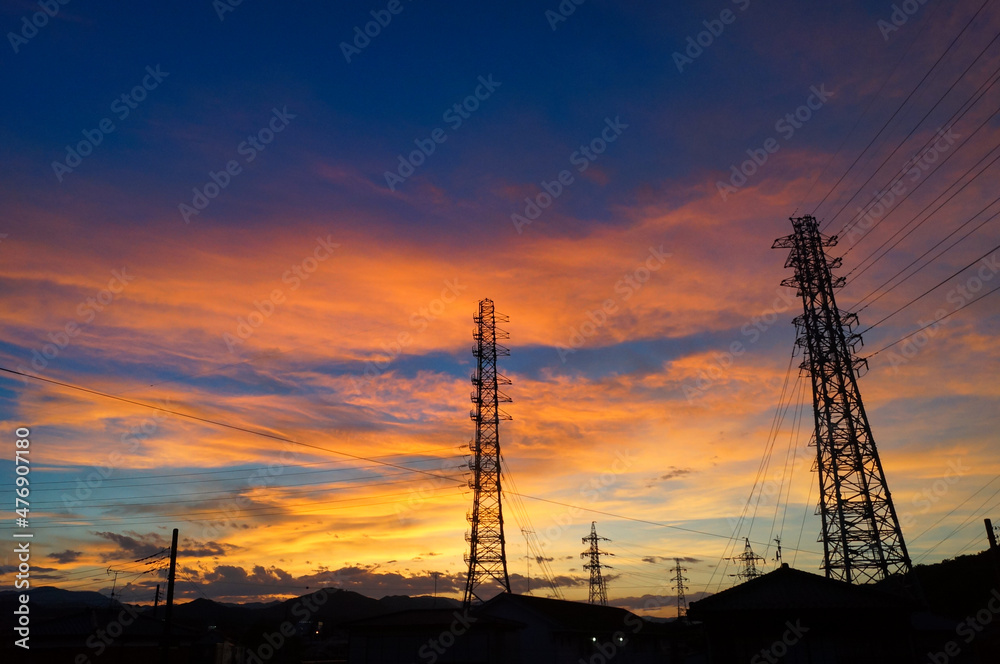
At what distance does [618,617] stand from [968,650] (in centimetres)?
2293

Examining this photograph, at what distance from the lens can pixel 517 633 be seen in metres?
40.8

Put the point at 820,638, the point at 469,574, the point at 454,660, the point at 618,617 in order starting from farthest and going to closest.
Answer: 1. the point at 618,617
2. the point at 469,574
3. the point at 454,660
4. the point at 820,638

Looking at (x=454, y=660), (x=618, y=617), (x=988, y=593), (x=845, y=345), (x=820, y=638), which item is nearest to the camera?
(x=820, y=638)

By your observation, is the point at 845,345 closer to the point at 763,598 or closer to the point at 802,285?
the point at 802,285

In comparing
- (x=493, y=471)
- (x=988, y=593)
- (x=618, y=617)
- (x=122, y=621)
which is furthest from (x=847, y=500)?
(x=122, y=621)

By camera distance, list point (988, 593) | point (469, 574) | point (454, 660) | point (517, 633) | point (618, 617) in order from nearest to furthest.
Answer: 1. point (454, 660)
2. point (517, 633)
3. point (469, 574)
4. point (618, 617)
5. point (988, 593)

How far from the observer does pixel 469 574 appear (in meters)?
47.0

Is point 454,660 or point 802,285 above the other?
point 802,285

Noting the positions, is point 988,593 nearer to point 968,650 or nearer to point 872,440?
point 968,650

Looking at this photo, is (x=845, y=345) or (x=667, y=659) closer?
(x=845, y=345)

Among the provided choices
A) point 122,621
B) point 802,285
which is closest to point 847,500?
point 802,285

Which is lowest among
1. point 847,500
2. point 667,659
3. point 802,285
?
point 667,659

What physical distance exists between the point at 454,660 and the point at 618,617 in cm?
1935

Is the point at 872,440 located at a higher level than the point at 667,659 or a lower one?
higher
